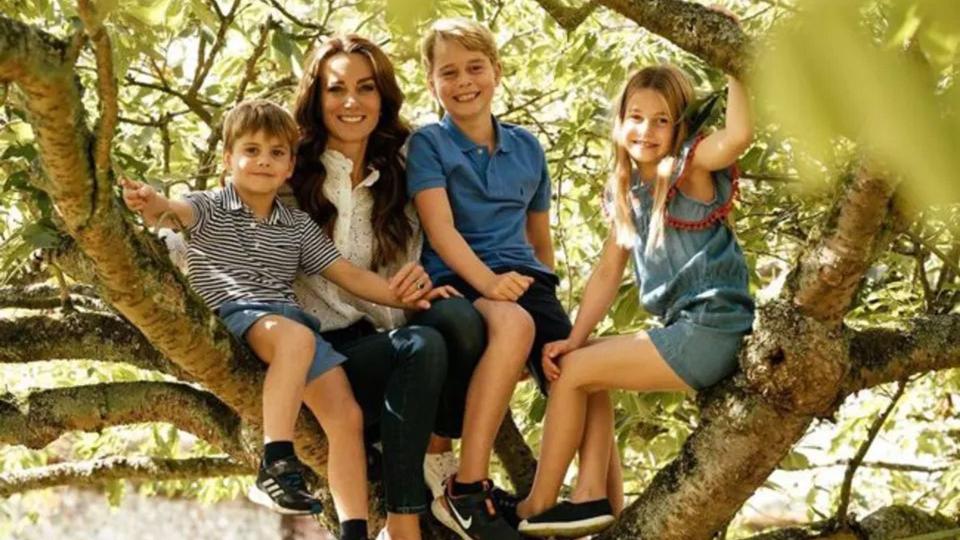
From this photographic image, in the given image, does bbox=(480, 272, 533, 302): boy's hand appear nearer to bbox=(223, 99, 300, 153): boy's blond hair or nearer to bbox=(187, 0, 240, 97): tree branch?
bbox=(223, 99, 300, 153): boy's blond hair

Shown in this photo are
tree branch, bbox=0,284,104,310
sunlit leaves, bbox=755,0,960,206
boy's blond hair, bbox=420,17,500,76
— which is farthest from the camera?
tree branch, bbox=0,284,104,310

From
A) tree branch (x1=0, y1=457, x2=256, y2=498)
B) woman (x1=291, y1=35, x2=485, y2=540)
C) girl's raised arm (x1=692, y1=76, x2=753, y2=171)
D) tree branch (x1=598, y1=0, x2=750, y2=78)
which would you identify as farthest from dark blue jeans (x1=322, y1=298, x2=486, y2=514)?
tree branch (x1=0, y1=457, x2=256, y2=498)

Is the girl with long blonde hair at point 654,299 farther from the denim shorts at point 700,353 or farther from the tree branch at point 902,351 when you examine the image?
the tree branch at point 902,351

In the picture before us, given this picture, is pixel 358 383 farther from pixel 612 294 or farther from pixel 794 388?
pixel 794 388

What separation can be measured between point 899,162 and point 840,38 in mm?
67

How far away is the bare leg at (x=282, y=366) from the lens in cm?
267

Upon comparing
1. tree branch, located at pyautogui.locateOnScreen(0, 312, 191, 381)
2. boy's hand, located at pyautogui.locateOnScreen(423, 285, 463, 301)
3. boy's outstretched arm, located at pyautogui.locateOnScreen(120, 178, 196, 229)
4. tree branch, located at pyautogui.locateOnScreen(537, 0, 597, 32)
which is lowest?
tree branch, located at pyautogui.locateOnScreen(0, 312, 191, 381)

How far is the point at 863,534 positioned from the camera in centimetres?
311

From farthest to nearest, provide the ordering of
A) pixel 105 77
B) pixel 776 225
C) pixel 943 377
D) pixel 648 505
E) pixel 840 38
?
pixel 943 377
pixel 776 225
pixel 648 505
pixel 105 77
pixel 840 38

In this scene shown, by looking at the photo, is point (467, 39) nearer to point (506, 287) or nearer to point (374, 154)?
point (374, 154)

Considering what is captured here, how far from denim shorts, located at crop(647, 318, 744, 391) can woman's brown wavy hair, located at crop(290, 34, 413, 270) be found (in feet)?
2.33

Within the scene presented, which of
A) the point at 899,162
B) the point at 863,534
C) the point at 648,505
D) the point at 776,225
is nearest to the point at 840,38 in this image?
the point at 899,162

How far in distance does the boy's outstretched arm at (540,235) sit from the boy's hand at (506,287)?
429 millimetres

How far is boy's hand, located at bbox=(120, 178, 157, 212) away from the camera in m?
2.74
